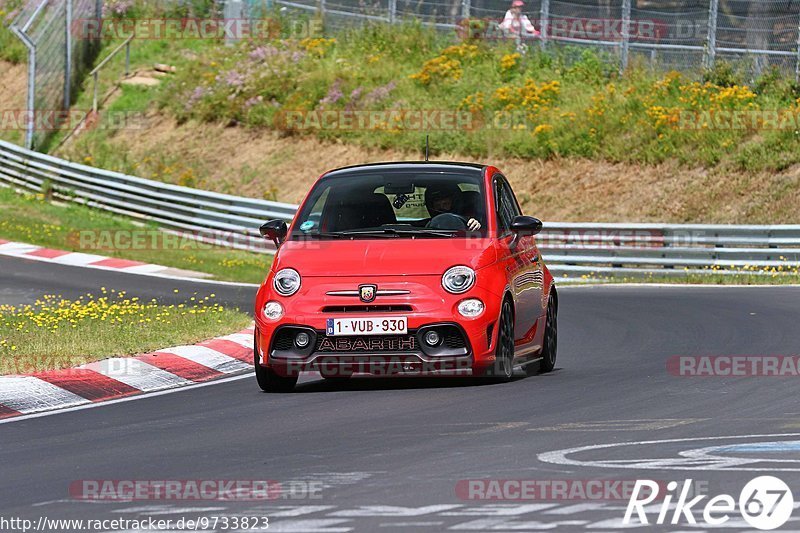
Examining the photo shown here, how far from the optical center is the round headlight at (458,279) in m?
10.6

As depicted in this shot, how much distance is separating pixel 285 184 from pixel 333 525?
2977 centimetres

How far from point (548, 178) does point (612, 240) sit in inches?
300

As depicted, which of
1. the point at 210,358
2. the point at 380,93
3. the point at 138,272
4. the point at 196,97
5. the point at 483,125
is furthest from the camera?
the point at 196,97

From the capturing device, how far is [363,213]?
11516 mm

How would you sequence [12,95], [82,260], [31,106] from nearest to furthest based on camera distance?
[82,260] < [31,106] < [12,95]

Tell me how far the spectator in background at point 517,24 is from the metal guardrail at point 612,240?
374 inches

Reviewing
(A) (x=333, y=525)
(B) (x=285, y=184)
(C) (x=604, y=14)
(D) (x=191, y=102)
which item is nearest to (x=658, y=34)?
(C) (x=604, y=14)

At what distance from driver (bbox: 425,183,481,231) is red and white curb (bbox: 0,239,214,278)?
1217 cm

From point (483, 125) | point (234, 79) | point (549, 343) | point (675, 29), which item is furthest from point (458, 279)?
point (234, 79)

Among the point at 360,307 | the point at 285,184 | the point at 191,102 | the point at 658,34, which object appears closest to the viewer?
the point at 360,307

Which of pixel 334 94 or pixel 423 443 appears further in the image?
pixel 334 94

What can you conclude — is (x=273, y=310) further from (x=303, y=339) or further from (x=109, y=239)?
(x=109, y=239)

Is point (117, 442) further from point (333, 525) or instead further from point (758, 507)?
point (758, 507)

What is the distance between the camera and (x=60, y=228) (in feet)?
95.5
